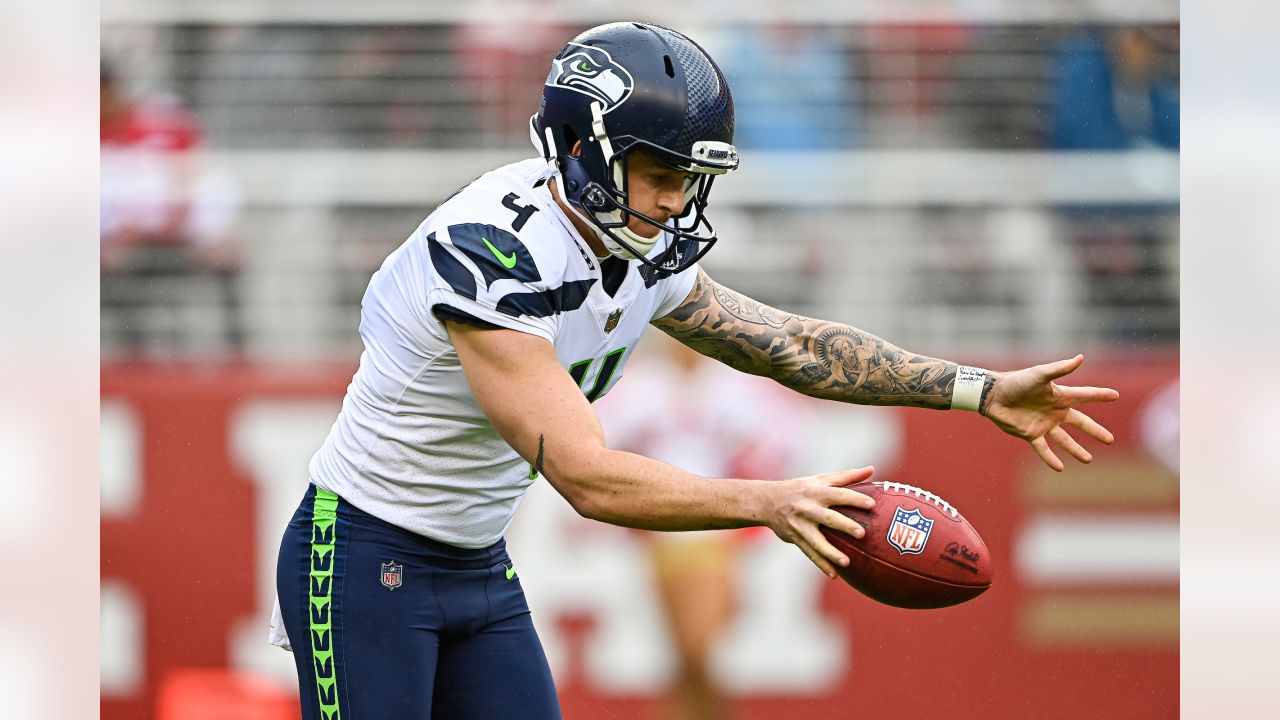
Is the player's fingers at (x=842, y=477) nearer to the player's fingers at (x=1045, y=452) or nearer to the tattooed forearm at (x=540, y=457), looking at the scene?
the tattooed forearm at (x=540, y=457)

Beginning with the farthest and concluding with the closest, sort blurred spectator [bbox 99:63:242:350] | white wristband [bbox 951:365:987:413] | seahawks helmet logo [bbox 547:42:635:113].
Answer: blurred spectator [bbox 99:63:242:350] < white wristband [bbox 951:365:987:413] < seahawks helmet logo [bbox 547:42:635:113]

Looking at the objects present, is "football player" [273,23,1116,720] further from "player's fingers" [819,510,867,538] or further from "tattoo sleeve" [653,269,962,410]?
"player's fingers" [819,510,867,538]

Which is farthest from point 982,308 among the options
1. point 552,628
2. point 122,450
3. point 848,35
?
point 122,450

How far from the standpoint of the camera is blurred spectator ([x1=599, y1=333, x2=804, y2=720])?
545cm

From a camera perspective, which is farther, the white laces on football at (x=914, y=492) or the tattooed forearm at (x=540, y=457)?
the white laces on football at (x=914, y=492)

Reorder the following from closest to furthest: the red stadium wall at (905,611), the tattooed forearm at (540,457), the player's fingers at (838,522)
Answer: the player's fingers at (838,522) → the tattooed forearm at (540,457) → the red stadium wall at (905,611)

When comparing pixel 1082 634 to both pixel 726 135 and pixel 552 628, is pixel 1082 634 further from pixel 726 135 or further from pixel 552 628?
pixel 726 135

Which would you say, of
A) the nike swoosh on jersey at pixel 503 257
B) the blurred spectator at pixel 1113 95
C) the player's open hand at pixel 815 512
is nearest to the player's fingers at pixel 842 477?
the player's open hand at pixel 815 512

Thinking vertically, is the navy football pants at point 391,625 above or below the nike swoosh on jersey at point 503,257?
below

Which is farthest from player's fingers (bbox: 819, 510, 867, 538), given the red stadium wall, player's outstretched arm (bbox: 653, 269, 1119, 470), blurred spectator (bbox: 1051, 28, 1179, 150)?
blurred spectator (bbox: 1051, 28, 1179, 150)

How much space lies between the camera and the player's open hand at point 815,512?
2.19m

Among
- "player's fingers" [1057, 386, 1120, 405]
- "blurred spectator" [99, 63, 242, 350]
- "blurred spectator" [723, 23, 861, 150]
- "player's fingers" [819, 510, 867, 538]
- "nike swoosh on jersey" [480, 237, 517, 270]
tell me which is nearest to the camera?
"player's fingers" [819, 510, 867, 538]

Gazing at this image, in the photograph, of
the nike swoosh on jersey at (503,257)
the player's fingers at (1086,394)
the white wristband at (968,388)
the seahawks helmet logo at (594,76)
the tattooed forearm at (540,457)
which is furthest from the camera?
the white wristband at (968,388)

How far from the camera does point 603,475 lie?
7.75ft
